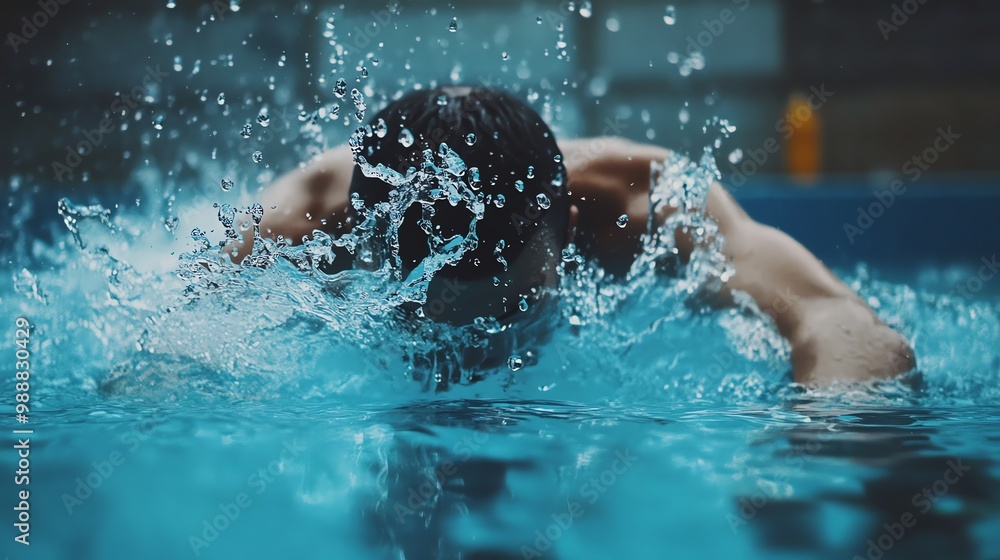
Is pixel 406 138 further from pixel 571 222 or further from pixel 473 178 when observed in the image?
pixel 571 222

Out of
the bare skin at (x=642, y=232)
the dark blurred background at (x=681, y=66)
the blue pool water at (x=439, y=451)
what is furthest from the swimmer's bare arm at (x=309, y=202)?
the dark blurred background at (x=681, y=66)

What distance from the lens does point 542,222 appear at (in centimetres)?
106

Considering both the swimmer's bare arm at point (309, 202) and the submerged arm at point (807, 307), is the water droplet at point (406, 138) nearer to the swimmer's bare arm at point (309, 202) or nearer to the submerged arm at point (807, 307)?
the swimmer's bare arm at point (309, 202)

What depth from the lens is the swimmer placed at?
3.29 feet

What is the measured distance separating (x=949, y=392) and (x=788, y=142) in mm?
4829

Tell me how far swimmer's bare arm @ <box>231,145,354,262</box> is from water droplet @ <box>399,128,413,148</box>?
260 millimetres

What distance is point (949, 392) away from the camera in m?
1.04

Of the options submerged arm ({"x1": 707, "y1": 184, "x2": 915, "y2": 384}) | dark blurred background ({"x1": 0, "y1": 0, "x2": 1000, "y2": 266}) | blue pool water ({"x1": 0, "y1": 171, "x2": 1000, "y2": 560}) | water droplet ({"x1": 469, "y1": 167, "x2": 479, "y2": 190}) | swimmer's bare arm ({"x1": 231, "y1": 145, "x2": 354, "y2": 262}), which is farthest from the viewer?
dark blurred background ({"x1": 0, "y1": 0, "x2": 1000, "y2": 266})

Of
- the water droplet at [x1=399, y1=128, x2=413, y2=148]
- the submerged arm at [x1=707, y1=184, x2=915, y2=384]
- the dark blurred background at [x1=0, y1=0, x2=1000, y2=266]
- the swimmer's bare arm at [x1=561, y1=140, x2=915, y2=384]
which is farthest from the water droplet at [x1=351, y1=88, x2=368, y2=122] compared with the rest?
the dark blurred background at [x1=0, y1=0, x2=1000, y2=266]

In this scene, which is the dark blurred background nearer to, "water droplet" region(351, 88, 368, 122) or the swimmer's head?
"water droplet" region(351, 88, 368, 122)

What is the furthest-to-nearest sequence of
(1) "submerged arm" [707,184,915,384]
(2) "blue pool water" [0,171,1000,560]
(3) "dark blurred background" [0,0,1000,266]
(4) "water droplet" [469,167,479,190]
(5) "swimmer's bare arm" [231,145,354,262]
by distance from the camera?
(3) "dark blurred background" [0,0,1000,266] < (5) "swimmer's bare arm" [231,145,354,262] < (1) "submerged arm" [707,184,915,384] < (4) "water droplet" [469,167,479,190] < (2) "blue pool water" [0,171,1000,560]

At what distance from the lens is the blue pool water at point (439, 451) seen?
2.08 ft

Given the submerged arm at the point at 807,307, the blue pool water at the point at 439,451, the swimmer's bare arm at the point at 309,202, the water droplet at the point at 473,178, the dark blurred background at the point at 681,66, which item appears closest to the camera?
the blue pool water at the point at 439,451

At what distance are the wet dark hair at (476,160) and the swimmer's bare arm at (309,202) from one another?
22cm
